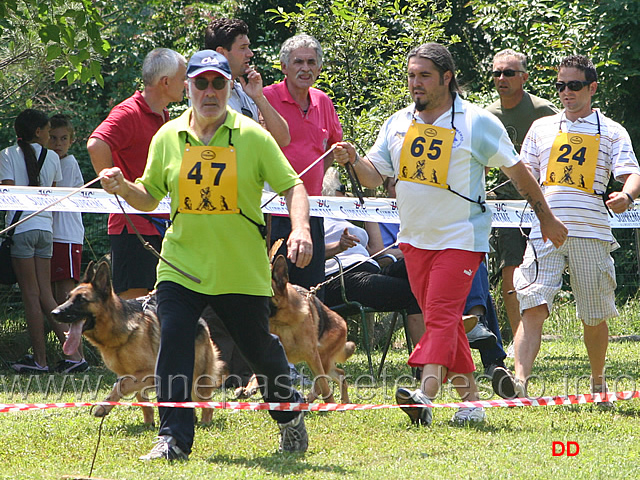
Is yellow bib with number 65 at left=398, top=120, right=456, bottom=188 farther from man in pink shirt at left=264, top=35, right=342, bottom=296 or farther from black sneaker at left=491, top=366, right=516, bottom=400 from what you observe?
man in pink shirt at left=264, top=35, right=342, bottom=296

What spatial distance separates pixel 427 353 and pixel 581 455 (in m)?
0.96

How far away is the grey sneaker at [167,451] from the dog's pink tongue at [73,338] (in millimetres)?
1421

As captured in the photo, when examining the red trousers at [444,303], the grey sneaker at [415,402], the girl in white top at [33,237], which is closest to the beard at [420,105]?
the red trousers at [444,303]

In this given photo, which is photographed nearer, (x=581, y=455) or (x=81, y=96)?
(x=581, y=455)

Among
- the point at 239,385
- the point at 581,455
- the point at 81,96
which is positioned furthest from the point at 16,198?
the point at 81,96

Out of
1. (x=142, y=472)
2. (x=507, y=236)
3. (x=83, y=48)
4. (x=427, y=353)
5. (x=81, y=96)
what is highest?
(x=81, y=96)

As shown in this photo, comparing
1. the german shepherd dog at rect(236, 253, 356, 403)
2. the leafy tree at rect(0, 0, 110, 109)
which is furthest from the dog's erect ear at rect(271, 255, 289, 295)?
the leafy tree at rect(0, 0, 110, 109)

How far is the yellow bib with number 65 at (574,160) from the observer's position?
585 centimetres

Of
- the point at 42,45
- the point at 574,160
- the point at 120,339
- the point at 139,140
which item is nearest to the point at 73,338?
the point at 120,339

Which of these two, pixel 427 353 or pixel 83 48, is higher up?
pixel 83 48

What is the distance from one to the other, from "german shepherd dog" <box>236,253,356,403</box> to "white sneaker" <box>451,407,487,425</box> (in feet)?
3.37

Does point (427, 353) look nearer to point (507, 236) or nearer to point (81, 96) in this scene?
point (507, 236)

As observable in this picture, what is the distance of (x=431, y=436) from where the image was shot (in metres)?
4.91

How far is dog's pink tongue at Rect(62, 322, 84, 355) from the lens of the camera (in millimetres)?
5547
